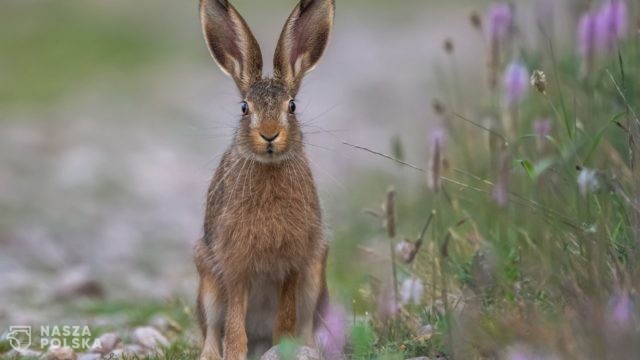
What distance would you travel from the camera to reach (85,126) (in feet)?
49.5

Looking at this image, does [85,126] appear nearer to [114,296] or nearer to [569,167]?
[114,296]

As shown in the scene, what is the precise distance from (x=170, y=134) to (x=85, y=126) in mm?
984

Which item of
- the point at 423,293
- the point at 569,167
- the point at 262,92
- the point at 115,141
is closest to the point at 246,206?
the point at 262,92

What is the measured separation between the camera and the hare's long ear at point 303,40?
18.4 ft

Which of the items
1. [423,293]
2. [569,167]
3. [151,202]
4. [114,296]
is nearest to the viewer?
[569,167]

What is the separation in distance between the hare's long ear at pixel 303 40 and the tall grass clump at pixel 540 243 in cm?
68

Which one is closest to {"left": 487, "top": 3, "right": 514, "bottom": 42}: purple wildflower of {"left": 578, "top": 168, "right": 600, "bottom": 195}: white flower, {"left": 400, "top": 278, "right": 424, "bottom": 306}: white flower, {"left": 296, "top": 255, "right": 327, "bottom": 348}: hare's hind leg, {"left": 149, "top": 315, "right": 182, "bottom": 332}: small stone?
{"left": 400, "top": 278, "right": 424, "bottom": 306}: white flower

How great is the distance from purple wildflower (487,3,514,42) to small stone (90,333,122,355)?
86.9 inches

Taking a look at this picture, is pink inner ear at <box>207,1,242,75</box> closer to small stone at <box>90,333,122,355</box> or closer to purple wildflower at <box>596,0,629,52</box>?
small stone at <box>90,333,122,355</box>

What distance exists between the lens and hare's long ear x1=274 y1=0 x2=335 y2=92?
5.59m

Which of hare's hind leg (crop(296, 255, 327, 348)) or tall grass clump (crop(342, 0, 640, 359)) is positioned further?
hare's hind leg (crop(296, 255, 327, 348))

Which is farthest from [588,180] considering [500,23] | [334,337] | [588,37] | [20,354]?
A: [20,354]

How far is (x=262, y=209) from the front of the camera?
5.44 metres

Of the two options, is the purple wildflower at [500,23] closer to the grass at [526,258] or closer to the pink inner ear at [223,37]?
the grass at [526,258]
